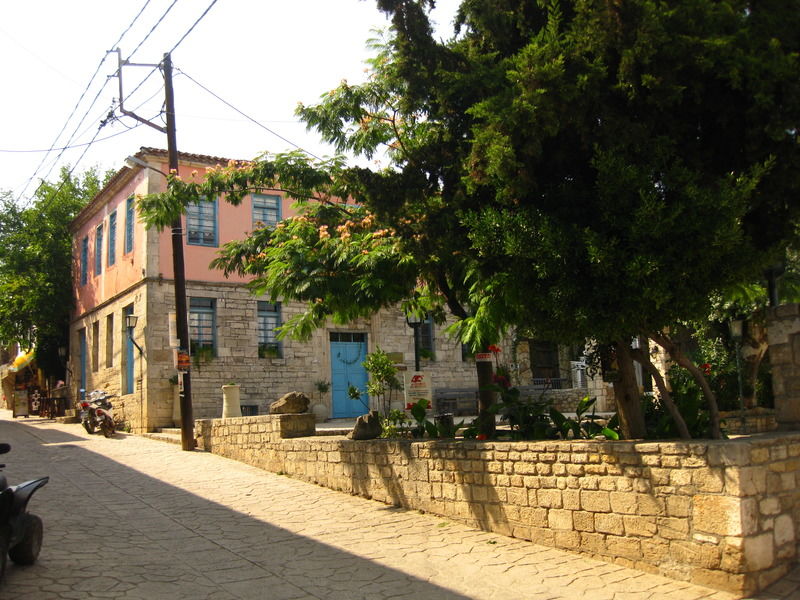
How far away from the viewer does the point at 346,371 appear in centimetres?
1981

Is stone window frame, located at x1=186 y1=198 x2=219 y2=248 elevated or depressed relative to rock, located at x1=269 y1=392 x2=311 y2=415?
elevated

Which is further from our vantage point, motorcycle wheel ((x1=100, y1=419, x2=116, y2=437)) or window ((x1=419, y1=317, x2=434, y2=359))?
window ((x1=419, y1=317, x2=434, y2=359))

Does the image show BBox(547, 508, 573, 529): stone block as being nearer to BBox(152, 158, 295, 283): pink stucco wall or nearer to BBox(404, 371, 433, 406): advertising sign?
BBox(404, 371, 433, 406): advertising sign

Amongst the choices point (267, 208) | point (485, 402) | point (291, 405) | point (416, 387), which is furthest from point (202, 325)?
point (485, 402)

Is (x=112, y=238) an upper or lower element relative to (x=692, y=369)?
upper

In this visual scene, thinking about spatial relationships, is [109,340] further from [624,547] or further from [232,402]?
[624,547]

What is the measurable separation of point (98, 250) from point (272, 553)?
57.3 feet

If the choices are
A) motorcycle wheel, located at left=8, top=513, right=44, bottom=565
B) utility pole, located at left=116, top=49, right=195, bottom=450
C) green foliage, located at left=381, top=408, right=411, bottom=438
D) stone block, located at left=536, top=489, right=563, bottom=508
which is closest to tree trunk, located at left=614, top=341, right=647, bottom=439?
stone block, located at left=536, top=489, right=563, bottom=508

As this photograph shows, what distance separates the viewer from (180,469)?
11.6m

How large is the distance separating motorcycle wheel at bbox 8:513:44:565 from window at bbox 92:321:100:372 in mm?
16723

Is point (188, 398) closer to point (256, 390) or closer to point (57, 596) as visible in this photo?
point (256, 390)

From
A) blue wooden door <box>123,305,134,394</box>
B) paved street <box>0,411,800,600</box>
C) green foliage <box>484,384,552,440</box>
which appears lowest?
paved street <box>0,411,800,600</box>

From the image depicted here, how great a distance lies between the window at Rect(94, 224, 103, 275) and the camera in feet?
71.4

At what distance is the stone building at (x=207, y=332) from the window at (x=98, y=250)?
0.43 ft
